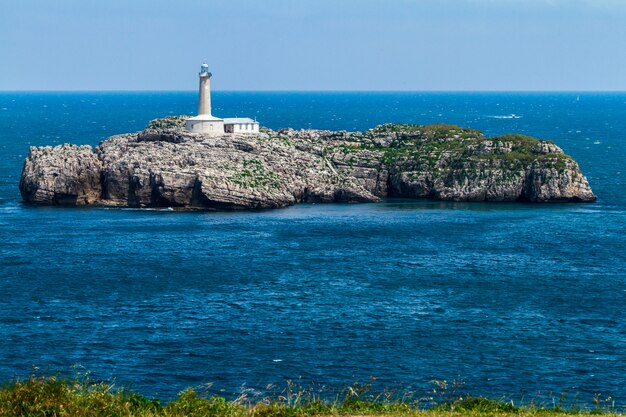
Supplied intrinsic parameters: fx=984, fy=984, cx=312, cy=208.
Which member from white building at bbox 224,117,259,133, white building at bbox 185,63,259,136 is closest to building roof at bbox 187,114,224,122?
white building at bbox 185,63,259,136

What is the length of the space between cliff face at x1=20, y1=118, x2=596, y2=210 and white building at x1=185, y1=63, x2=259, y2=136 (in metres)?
2.25

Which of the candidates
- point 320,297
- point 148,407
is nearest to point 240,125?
point 320,297

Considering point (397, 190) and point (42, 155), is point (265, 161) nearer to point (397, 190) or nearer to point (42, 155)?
point (397, 190)

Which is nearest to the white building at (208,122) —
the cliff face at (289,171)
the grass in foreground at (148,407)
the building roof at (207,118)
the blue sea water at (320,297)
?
the building roof at (207,118)

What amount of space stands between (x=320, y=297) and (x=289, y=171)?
49582mm

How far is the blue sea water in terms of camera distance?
53250 mm

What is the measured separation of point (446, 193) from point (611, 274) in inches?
1679

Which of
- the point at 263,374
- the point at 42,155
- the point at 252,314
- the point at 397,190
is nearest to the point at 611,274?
the point at 252,314

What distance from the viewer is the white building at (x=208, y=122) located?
128 m

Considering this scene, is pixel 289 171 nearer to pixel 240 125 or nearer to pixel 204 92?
pixel 240 125

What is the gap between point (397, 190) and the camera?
122188 mm

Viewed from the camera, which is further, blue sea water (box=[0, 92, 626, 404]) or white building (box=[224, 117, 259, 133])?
white building (box=[224, 117, 259, 133])

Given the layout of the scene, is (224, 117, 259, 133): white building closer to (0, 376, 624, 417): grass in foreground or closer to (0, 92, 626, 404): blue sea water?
(0, 92, 626, 404): blue sea water

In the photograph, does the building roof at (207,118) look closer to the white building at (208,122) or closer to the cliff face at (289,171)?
the white building at (208,122)
